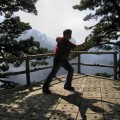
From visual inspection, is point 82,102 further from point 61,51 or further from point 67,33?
point 67,33

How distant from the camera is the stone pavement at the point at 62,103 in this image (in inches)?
212

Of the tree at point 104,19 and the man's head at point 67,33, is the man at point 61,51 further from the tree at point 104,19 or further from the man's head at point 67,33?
the tree at point 104,19

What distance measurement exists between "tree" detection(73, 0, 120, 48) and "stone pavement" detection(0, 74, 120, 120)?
11805 millimetres

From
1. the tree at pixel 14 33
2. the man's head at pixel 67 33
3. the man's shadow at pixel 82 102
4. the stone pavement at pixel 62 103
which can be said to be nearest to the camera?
the stone pavement at pixel 62 103

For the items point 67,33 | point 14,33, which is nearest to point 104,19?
point 14,33

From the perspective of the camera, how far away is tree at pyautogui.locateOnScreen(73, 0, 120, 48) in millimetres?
19375

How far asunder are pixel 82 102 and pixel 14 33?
1406cm

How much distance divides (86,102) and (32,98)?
159 cm

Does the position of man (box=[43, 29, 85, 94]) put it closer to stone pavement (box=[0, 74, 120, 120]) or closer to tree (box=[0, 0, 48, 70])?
stone pavement (box=[0, 74, 120, 120])

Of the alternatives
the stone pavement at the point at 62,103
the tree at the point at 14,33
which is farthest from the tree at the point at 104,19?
the stone pavement at the point at 62,103

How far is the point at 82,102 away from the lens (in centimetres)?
646

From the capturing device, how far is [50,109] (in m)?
5.86

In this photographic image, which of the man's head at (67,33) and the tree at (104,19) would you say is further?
the tree at (104,19)

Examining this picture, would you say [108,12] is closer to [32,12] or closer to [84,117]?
[32,12]
